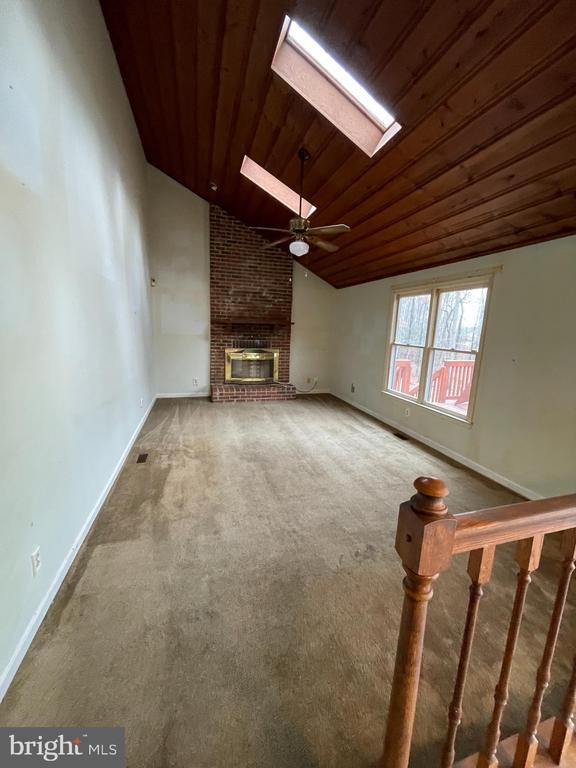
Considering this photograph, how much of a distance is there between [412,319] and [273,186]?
2.50m

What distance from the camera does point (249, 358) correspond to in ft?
20.3

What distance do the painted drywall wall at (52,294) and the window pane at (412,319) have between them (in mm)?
3542

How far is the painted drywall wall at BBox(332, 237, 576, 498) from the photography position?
257cm

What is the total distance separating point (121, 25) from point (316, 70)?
153cm

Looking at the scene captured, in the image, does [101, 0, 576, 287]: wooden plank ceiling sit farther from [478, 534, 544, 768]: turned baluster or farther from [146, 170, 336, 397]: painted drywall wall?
[478, 534, 544, 768]: turned baluster

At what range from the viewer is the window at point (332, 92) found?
237cm

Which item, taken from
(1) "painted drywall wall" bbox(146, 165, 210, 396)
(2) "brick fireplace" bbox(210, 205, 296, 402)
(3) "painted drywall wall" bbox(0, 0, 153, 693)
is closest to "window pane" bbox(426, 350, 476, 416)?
(2) "brick fireplace" bbox(210, 205, 296, 402)

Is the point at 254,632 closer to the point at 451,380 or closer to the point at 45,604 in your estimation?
the point at 45,604

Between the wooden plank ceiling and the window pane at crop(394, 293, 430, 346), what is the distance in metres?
0.49

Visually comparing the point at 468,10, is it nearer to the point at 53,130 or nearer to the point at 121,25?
the point at 53,130

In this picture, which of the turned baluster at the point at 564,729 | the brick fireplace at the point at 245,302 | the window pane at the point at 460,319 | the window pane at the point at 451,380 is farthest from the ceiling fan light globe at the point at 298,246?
the turned baluster at the point at 564,729

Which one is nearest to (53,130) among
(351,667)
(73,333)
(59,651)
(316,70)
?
(73,333)

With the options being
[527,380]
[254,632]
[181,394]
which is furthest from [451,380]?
[181,394]

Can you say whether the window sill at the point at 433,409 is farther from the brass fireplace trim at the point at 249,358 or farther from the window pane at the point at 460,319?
the brass fireplace trim at the point at 249,358
